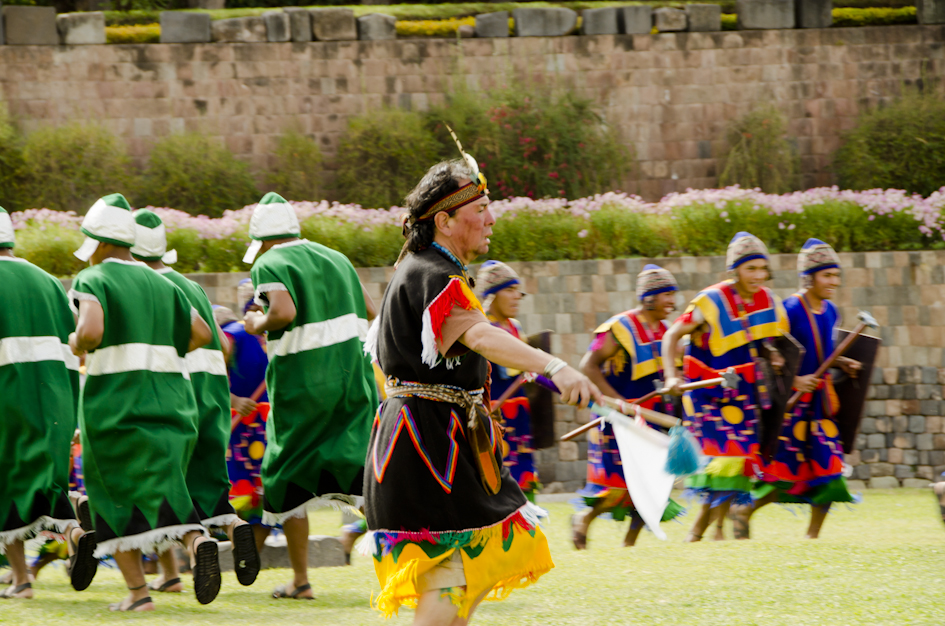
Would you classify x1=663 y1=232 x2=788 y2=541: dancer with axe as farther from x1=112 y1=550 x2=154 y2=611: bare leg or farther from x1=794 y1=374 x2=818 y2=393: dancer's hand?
x1=112 y1=550 x2=154 y2=611: bare leg

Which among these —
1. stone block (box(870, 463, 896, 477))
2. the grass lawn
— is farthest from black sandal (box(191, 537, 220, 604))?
stone block (box(870, 463, 896, 477))

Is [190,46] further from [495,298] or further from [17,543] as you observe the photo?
[17,543]

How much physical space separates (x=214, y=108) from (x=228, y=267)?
787cm

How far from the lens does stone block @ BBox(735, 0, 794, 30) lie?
2020cm

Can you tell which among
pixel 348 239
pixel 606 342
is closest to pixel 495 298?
pixel 606 342

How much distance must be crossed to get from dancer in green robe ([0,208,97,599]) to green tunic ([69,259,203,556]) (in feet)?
0.93

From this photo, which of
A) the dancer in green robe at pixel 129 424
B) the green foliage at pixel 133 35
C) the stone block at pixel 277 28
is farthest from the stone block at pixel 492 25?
the dancer in green robe at pixel 129 424

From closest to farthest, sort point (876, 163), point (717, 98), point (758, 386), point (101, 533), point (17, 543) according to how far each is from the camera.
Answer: point (101, 533) < point (17, 543) < point (758, 386) < point (876, 163) < point (717, 98)

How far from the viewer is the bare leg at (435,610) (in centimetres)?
318

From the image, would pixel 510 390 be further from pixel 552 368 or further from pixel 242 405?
pixel 552 368

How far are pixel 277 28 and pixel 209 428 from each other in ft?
48.9

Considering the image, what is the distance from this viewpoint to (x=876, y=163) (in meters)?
18.4

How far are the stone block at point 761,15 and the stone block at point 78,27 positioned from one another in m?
11.9

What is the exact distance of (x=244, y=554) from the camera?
16.8 ft
